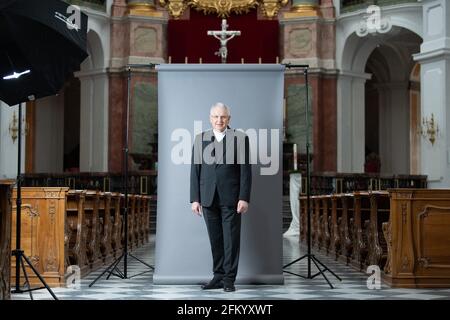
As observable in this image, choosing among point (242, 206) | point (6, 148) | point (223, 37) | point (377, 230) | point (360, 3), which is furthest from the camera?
point (360, 3)

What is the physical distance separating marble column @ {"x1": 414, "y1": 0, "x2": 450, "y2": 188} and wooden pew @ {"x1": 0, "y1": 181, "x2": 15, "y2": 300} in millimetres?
15414

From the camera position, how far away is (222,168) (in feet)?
25.0

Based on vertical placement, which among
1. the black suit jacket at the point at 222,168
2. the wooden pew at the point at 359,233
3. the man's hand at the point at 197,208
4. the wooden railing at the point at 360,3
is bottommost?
the wooden pew at the point at 359,233

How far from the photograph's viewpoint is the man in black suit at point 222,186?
7.59 metres

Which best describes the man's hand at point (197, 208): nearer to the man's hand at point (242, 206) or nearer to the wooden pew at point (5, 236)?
the man's hand at point (242, 206)

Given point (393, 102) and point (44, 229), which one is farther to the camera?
point (393, 102)

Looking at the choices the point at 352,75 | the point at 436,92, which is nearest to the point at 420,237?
the point at 436,92

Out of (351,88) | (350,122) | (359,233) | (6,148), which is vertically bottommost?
(359,233)

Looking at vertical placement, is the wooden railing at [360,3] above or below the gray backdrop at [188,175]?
above

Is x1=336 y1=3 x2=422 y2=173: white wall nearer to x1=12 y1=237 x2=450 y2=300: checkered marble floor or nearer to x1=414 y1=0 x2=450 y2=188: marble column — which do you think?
x1=414 y1=0 x2=450 y2=188: marble column

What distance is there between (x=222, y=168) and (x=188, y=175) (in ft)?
2.29

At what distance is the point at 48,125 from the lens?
26.7 metres

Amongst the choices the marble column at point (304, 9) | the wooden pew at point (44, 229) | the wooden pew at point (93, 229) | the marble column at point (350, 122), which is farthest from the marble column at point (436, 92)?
the wooden pew at point (44, 229)

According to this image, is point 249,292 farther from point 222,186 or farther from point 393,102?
point 393,102
